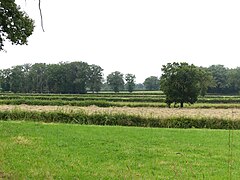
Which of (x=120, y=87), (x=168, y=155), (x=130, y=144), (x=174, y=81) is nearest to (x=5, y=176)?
(x=168, y=155)

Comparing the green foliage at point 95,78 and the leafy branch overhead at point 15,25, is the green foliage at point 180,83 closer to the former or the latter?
the leafy branch overhead at point 15,25

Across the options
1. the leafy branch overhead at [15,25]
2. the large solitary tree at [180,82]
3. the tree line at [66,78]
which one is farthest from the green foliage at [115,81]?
the leafy branch overhead at [15,25]

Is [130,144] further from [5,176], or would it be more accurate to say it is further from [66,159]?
[5,176]

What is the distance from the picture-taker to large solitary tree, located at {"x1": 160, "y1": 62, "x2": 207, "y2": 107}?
56.2 meters

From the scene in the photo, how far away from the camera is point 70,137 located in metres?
16.9

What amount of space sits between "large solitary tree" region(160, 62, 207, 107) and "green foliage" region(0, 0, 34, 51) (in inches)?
1555

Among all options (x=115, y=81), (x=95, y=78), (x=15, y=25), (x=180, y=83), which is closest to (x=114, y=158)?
(x=15, y=25)

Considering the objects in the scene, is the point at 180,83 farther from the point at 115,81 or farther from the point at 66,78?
the point at 115,81

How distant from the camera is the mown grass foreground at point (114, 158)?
9.08 metres

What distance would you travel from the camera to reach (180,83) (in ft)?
185

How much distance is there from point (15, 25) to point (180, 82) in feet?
134

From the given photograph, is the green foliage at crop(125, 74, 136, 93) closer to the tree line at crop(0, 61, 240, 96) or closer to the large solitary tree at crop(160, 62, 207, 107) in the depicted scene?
the tree line at crop(0, 61, 240, 96)

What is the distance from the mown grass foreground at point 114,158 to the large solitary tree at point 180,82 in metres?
39.9

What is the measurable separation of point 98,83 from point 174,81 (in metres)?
88.0
